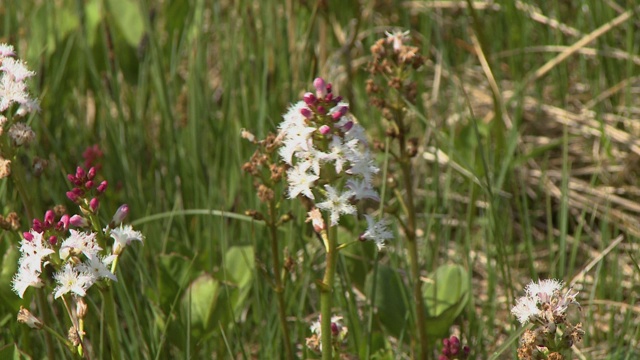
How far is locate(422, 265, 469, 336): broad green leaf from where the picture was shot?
2047 millimetres

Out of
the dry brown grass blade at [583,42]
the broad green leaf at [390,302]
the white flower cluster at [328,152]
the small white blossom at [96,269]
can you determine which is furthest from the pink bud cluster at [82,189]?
the dry brown grass blade at [583,42]

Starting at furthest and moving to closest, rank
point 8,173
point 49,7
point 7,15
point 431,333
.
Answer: point 49,7
point 7,15
point 431,333
point 8,173

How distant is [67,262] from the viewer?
4.63 feet

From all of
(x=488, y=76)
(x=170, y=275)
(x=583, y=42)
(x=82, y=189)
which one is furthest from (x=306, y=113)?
(x=583, y=42)

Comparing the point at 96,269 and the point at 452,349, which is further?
the point at 452,349

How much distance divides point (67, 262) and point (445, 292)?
101 cm

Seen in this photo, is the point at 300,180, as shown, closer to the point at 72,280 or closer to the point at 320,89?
the point at 320,89

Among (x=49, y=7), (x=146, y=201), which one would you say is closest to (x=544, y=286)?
(x=146, y=201)

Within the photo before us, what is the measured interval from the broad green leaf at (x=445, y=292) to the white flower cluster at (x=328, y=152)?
27.3 inches

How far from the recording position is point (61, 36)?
3416 millimetres

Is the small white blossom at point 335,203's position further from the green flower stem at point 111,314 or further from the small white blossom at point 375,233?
the green flower stem at point 111,314

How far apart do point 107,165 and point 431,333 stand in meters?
1.26

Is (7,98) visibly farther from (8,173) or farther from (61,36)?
(61,36)

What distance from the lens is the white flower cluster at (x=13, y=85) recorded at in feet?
5.24
